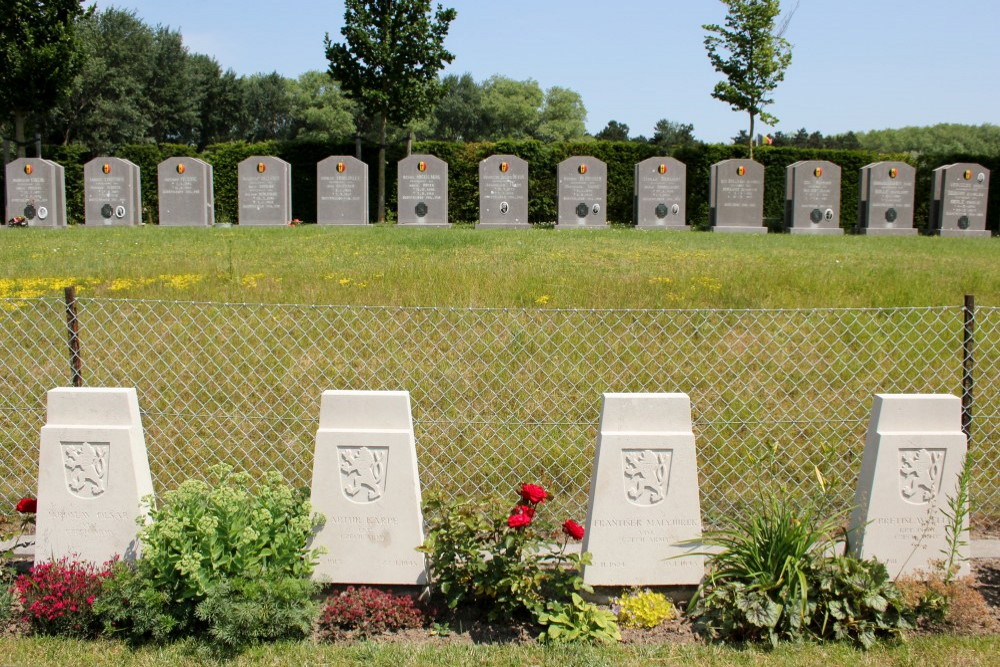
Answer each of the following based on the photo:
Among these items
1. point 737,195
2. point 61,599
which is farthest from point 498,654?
point 737,195

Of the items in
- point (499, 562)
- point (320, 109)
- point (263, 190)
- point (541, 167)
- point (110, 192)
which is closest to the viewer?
point (499, 562)

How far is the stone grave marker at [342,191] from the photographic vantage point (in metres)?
19.0

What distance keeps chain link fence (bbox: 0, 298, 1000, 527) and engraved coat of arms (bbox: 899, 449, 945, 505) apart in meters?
0.97

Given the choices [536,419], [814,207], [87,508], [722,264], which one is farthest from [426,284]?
[814,207]

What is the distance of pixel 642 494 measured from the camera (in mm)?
3639

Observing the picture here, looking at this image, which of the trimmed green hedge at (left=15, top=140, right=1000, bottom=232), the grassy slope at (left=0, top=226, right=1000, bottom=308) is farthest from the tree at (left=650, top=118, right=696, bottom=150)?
the grassy slope at (left=0, top=226, right=1000, bottom=308)

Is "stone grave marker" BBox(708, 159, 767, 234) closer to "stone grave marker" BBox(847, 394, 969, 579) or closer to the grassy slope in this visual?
the grassy slope

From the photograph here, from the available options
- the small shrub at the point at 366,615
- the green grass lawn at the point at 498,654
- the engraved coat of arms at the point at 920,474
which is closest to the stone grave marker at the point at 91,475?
the green grass lawn at the point at 498,654

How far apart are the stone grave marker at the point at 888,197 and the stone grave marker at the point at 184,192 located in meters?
15.6

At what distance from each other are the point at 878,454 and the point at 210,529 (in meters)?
2.80

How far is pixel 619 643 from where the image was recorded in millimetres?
3389

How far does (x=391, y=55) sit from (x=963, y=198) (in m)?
15.3

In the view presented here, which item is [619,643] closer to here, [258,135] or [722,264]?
[722,264]

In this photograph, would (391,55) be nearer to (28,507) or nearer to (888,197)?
(888,197)
